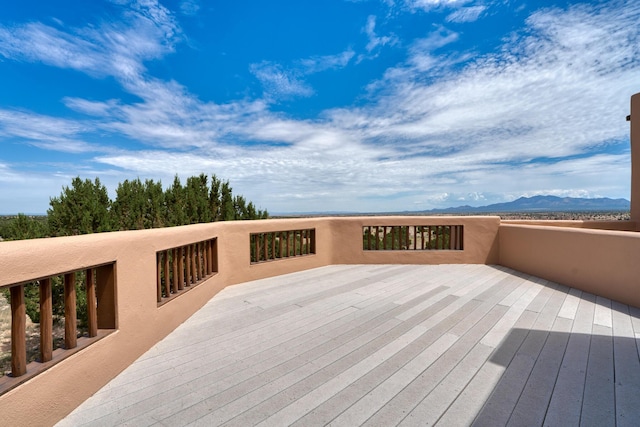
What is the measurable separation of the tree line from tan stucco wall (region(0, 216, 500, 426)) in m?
6.58

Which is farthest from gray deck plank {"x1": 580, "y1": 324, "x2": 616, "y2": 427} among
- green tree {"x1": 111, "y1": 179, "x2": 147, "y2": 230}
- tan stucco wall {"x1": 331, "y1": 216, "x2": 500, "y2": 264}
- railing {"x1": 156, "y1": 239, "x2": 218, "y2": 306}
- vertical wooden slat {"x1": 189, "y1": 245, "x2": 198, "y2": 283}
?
green tree {"x1": 111, "y1": 179, "x2": 147, "y2": 230}

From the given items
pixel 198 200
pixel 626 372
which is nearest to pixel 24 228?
pixel 198 200

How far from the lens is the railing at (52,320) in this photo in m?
1.45

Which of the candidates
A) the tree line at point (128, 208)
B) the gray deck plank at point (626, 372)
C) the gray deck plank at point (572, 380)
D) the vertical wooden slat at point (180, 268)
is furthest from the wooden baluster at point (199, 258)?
the tree line at point (128, 208)

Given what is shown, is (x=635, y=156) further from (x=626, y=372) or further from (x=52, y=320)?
(x=52, y=320)

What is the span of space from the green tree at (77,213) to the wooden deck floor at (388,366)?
758 centimetres

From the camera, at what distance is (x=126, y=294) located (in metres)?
2.27

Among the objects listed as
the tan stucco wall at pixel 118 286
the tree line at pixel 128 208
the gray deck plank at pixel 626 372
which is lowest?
the gray deck plank at pixel 626 372

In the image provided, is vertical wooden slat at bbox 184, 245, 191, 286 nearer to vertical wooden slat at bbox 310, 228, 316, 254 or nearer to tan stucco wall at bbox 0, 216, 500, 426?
tan stucco wall at bbox 0, 216, 500, 426

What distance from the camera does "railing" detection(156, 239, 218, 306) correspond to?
9.46 ft

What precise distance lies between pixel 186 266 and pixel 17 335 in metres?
2.09

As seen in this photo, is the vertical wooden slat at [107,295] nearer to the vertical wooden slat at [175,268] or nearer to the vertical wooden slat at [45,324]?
the vertical wooden slat at [45,324]

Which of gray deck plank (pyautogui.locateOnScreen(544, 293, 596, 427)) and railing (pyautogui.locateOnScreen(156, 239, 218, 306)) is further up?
railing (pyautogui.locateOnScreen(156, 239, 218, 306))

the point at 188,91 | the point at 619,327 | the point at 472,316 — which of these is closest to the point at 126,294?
the point at 472,316
